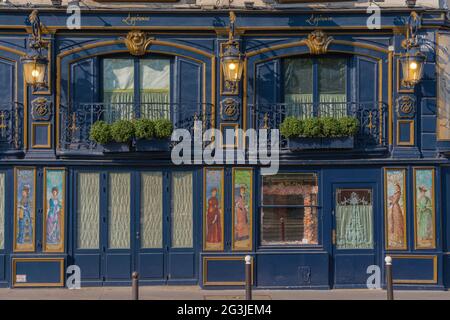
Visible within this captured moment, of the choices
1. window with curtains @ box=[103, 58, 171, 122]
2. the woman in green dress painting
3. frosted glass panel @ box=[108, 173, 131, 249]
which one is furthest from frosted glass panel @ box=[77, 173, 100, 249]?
→ the woman in green dress painting

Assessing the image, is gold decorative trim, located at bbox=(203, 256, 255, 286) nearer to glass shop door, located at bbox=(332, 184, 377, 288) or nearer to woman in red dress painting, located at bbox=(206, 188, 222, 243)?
woman in red dress painting, located at bbox=(206, 188, 222, 243)

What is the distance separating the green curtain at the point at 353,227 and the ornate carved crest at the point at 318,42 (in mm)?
3297

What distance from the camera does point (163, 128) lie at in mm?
18062

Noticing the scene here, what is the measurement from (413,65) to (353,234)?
3728 mm

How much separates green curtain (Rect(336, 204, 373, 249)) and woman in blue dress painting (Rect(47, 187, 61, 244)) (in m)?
5.83

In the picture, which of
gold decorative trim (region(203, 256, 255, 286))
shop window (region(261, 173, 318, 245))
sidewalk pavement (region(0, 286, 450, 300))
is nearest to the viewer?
sidewalk pavement (region(0, 286, 450, 300))

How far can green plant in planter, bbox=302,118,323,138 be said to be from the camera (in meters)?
18.0

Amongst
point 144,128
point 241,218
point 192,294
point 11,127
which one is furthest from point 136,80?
point 192,294

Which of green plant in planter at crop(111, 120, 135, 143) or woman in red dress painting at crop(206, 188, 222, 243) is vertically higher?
green plant in planter at crop(111, 120, 135, 143)

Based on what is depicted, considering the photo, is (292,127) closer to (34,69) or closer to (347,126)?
(347,126)

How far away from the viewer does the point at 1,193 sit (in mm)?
18266

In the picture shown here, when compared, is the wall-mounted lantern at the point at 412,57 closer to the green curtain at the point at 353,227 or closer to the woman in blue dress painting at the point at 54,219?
the green curtain at the point at 353,227

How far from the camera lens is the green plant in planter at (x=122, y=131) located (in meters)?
17.9

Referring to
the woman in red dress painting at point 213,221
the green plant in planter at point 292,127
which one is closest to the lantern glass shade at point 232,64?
the green plant in planter at point 292,127
